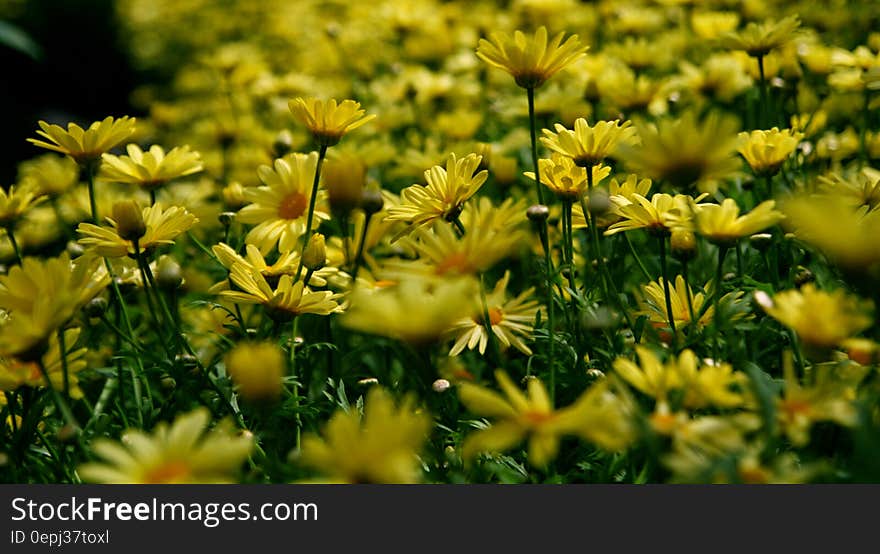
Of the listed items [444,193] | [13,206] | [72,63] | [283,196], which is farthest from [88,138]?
[72,63]

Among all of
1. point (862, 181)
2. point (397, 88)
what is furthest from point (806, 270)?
point (397, 88)

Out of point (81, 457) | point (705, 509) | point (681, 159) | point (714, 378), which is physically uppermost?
point (681, 159)

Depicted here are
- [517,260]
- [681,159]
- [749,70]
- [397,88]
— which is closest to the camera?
[681,159]

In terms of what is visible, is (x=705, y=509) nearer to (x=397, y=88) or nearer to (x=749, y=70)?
(x=749, y=70)

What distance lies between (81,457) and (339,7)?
3211mm

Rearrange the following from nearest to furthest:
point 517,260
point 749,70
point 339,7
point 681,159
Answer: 1. point 681,159
2. point 517,260
3. point 749,70
4. point 339,7

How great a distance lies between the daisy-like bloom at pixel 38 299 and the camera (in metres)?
1.04

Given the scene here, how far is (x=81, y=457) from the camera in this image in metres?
1.28

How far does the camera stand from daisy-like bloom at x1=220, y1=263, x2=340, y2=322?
1.28 m

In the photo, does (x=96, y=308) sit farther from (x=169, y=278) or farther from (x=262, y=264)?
(x=262, y=264)

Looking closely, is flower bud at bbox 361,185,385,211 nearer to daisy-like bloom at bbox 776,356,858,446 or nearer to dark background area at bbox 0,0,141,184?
daisy-like bloom at bbox 776,356,858,446

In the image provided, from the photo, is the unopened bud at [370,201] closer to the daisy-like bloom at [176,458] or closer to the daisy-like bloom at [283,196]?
the daisy-like bloom at [283,196]

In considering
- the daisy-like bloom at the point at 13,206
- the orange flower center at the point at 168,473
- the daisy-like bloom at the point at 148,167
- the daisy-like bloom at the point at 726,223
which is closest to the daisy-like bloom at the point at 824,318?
the daisy-like bloom at the point at 726,223

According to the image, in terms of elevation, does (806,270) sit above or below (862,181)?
below
